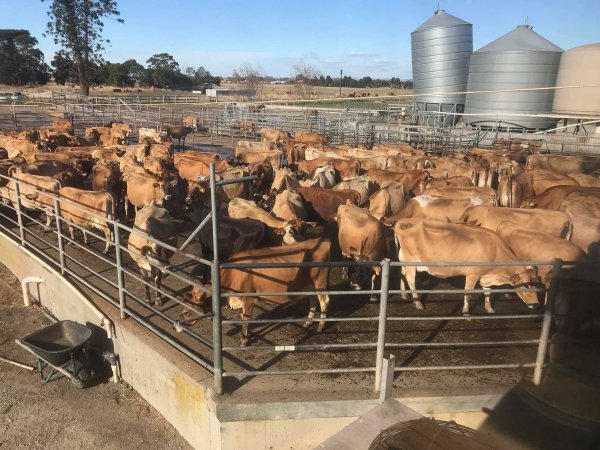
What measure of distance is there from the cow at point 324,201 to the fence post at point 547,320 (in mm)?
5834

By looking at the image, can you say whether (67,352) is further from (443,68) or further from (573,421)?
(443,68)

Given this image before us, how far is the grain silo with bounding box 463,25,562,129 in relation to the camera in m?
30.7

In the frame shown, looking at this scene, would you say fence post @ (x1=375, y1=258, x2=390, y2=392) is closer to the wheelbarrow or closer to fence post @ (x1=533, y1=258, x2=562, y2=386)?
fence post @ (x1=533, y1=258, x2=562, y2=386)

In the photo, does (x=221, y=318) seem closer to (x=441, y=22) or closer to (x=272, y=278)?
(x=272, y=278)

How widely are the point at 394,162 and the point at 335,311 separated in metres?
9.63

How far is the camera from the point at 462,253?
23.5ft

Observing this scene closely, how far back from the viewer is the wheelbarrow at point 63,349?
6.67 m

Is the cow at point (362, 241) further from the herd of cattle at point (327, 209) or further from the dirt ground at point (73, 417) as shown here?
the dirt ground at point (73, 417)

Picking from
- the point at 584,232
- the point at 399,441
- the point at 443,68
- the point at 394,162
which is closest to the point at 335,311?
the point at 399,441

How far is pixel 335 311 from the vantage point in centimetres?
714

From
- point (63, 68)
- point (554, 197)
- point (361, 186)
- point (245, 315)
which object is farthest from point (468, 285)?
point (63, 68)

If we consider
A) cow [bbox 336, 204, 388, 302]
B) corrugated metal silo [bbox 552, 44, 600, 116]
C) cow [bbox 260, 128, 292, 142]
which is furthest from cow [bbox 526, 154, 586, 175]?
corrugated metal silo [bbox 552, 44, 600, 116]

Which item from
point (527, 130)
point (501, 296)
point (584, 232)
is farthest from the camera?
point (527, 130)

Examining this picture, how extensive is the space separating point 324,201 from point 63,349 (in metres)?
5.94
